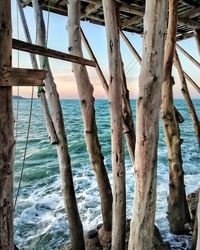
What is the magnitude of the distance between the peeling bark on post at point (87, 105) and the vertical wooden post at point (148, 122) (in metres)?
1.01

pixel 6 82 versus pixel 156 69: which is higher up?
pixel 156 69

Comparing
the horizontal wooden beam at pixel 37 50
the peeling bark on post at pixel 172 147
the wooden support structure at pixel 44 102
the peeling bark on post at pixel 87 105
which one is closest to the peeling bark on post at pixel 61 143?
the wooden support structure at pixel 44 102

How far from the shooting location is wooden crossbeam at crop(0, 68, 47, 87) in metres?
1.66

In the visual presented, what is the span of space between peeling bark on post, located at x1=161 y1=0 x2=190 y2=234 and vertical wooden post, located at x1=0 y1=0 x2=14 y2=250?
2.24 meters

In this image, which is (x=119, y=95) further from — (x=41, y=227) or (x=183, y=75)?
(x=41, y=227)

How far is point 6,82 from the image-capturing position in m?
1.67

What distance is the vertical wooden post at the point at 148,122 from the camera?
2.05 meters

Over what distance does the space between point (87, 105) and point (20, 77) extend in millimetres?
1412

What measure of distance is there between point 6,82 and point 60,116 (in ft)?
4.79

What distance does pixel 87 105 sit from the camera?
3098 millimetres

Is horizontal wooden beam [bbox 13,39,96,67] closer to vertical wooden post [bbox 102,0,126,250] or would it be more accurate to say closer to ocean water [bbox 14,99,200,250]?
vertical wooden post [bbox 102,0,126,250]

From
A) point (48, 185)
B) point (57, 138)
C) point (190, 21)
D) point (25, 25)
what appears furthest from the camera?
point (48, 185)

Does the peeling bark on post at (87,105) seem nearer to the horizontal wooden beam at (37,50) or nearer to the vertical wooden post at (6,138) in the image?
the horizontal wooden beam at (37,50)

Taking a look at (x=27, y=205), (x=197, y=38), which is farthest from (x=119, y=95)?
(x=27, y=205)
